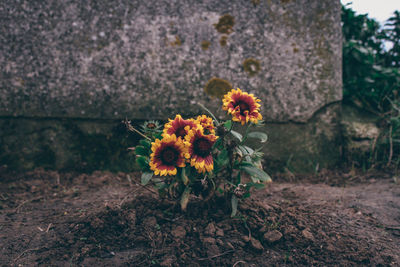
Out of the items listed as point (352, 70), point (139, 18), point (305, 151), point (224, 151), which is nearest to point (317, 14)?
point (352, 70)

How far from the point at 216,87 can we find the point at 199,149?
1.01 m

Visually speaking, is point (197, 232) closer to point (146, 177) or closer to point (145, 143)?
point (146, 177)

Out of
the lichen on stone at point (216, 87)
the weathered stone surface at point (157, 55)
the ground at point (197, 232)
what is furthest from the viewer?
the lichen on stone at point (216, 87)

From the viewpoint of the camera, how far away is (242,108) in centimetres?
129

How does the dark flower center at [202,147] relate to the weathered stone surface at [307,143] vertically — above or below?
above

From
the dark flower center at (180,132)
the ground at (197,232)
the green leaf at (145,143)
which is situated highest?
the dark flower center at (180,132)

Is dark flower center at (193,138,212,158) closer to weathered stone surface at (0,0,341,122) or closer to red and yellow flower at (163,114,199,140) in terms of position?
red and yellow flower at (163,114,199,140)

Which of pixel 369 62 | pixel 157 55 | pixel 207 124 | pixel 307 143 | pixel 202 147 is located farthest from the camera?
pixel 369 62

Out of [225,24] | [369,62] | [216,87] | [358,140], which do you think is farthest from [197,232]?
[369,62]

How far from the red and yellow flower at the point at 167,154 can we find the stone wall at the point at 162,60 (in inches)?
36.3

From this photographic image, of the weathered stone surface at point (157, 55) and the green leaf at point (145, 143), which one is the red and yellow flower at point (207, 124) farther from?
the weathered stone surface at point (157, 55)

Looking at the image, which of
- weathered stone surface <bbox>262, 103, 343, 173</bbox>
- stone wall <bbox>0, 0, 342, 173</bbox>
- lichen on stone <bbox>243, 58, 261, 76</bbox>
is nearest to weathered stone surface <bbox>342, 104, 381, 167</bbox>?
weathered stone surface <bbox>262, 103, 343, 173</bbox>

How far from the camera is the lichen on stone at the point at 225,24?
214 cm

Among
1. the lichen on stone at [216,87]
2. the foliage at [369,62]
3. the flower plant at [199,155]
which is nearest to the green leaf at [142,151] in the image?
the flower plant at [199,155]
